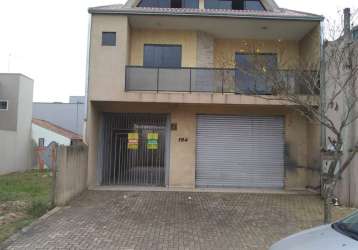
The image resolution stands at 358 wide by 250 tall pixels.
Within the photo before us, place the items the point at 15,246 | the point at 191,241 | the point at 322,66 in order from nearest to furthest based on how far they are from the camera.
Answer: the point at 15,246 < the point at 191,241 < the point at 322,66

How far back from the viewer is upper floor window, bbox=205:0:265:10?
54.0 ft

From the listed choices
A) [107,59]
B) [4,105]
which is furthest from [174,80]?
[4,105]

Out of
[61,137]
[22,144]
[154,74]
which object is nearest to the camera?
[154,74]

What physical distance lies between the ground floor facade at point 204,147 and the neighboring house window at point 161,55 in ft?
6.06

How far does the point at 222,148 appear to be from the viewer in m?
15.1

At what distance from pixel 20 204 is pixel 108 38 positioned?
266 inches

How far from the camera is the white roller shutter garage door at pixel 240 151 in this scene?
49.2 feet

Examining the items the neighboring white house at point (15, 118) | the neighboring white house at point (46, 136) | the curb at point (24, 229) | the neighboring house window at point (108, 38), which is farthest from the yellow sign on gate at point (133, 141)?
the neighboring white house at point (46, 136)

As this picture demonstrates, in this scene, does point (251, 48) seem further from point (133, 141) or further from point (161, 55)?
point (133, 141)

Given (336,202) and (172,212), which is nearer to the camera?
(172,212)

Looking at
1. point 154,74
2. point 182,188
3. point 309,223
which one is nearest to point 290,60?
point 154,74

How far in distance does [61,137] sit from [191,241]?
20.0m

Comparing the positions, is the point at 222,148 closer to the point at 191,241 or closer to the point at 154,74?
the point at 154,74

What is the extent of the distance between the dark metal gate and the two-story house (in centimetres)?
4
